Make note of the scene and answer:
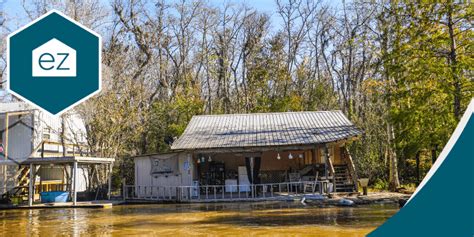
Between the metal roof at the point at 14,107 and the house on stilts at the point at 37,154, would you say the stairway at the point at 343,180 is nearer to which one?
the house on stilts at the point at 37,154

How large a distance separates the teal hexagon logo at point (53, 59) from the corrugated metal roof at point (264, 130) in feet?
21.8

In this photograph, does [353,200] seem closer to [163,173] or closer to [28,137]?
[163,173]

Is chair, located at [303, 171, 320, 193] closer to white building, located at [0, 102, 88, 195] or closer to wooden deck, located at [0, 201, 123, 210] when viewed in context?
wooden deck, located at [0, 201, 123, 210]

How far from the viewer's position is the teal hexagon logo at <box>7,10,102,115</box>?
9.12 meters

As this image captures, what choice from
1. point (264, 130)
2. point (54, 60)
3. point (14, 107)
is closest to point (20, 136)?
point (14, 107)

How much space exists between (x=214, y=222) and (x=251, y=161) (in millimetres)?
6347

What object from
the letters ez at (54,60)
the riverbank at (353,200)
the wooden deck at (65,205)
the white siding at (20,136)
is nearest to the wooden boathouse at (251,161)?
the riverbank at (353,200)

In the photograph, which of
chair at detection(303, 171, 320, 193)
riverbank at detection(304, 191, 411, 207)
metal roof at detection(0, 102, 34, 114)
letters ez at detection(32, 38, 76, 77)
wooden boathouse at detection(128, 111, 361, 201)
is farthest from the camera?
metal roof at detection(0, 102, 34, 114)

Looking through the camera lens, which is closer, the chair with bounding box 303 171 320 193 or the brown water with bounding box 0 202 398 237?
the brown water with bounding box 0 202 398 237

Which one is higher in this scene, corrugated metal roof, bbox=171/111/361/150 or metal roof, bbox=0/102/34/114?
metal roof, bbox=0/102/34/114

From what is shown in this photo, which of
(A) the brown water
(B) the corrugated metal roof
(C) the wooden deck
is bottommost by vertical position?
(A) the brown water

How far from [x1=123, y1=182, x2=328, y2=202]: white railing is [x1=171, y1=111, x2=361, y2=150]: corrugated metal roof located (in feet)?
5.34

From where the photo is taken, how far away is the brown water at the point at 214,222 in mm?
9148

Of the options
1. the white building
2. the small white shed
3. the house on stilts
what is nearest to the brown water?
the small white shed
